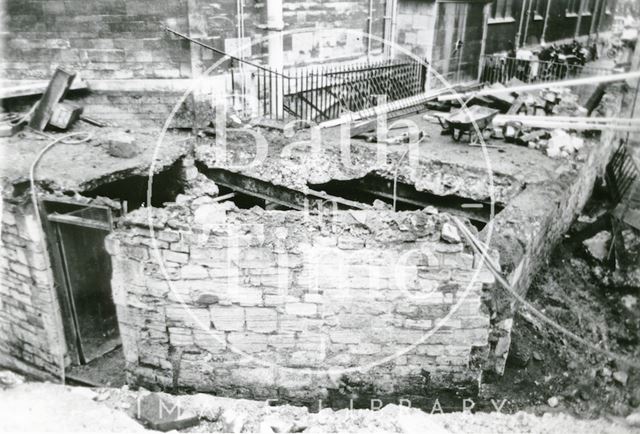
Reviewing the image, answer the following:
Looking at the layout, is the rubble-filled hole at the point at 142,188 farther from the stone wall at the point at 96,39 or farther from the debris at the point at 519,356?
the debris at the point at 519,356

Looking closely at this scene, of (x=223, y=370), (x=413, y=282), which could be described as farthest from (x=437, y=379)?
(x=223, y=370)

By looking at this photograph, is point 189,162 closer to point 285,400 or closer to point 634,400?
point 285,400

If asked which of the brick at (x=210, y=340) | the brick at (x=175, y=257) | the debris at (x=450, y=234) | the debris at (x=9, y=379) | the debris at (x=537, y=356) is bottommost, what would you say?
the debris at (x=9, y=379)

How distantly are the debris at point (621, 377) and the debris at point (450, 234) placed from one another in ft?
9.88

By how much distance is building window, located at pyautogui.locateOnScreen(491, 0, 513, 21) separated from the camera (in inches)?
696

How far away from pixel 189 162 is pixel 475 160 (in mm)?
4847

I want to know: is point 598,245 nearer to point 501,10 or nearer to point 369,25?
point 369,25

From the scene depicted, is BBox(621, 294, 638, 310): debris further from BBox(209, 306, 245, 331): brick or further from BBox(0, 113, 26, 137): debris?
BBox(0, 113, 26, 137): debris

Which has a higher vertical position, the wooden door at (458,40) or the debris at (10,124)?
the wooden door at (458,40)

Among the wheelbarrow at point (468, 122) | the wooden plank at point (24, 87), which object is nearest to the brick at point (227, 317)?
the wooden plank at point (24, 87)

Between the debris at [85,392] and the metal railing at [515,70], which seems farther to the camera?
the metal railing at [515,70]

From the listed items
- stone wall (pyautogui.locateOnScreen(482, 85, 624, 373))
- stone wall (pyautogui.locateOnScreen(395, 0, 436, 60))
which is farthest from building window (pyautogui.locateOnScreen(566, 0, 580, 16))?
stone wall (pyautogui.locateOnScreen(482, 85, 624, 373))

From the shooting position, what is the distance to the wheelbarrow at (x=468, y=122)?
920 centimetres

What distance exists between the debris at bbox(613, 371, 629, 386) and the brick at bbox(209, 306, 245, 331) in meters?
4.46
